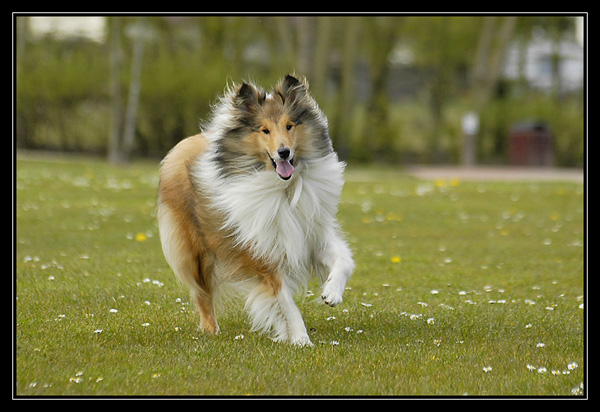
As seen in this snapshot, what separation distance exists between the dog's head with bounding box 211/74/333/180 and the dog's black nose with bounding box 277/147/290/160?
2 cm

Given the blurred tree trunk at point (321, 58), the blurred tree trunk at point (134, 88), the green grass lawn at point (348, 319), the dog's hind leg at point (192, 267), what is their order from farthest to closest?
the blurred tree trunk at point (134, 88) < the blurred tree trunk at point (321, 58) < the dog's hind leg at point (192, 267) < the green grass lawn at point (348, 319)

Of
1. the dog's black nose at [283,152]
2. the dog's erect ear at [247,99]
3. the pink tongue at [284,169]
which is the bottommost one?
the pink tongue at [284,169]

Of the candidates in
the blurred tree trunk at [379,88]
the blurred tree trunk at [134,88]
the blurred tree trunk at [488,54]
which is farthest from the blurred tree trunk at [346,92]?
the blurred tree trunk at [134,88]

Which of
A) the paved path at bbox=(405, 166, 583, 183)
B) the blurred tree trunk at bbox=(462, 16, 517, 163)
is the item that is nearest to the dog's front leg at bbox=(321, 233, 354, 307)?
the paved path at bbox=(405, 166, 583, 183)

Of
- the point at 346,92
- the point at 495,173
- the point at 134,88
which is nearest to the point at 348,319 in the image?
the point at 495,173

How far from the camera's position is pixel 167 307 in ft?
23.1

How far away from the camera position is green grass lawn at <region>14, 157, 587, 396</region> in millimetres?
4898

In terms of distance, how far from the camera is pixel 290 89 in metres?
5.78

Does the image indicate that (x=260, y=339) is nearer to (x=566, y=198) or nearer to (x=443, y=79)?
(x=566, y=198)

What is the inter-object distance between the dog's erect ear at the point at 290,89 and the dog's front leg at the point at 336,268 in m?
1.03

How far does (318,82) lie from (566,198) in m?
11.6

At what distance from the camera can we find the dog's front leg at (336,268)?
558 cm

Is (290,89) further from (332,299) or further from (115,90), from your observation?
(115,90)

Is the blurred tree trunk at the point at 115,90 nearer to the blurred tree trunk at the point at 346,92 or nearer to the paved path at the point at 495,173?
the blurred tree trunk at the point at 346,92
